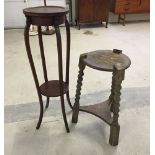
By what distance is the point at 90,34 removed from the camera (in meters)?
4.32

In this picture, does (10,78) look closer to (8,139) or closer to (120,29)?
(8,139)

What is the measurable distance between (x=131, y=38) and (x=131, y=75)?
1502 millimetres

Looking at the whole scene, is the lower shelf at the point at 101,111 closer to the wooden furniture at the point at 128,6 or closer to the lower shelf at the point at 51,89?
the lower shelf at the point at 51,89

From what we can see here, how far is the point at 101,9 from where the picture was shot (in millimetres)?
4484

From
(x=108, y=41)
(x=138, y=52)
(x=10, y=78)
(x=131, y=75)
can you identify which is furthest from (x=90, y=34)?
(x=10, y=78)

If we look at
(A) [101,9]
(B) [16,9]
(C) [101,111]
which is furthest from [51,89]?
(B) [16,9]

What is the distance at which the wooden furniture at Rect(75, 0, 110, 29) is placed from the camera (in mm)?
4352

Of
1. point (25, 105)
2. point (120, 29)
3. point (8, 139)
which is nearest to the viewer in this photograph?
point (8, 139)

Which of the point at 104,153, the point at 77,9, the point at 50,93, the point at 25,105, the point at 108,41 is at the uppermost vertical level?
the point at 77,9

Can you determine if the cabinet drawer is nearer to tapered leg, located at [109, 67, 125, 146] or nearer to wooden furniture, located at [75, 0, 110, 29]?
wooden furniture, located at [75, 0, 110, 29]

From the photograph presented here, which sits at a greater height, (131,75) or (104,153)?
(131,75)

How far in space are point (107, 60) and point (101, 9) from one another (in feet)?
10.2

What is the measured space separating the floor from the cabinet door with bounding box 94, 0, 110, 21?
114 centimetres

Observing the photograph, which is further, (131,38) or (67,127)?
(131,38)
